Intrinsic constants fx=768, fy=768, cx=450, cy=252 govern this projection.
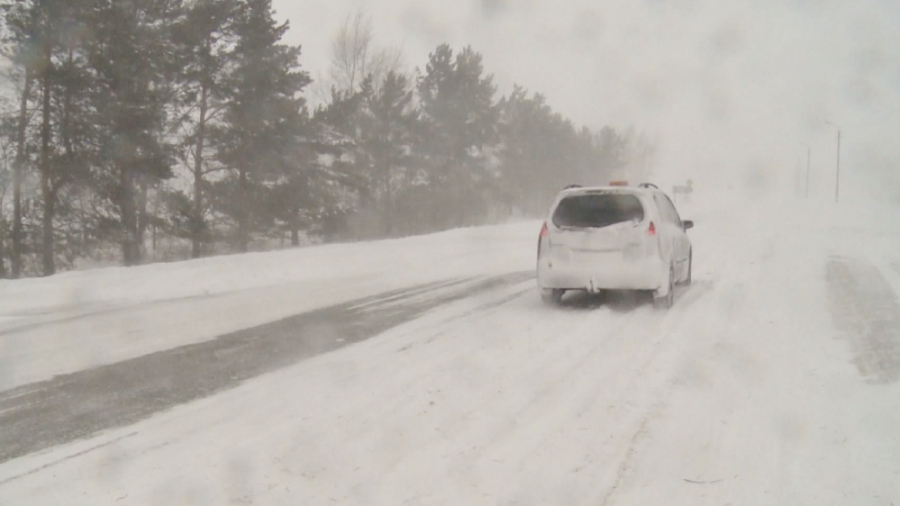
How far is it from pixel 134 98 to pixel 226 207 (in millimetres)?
7055

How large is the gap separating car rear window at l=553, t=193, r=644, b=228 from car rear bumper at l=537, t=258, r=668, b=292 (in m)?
0.58

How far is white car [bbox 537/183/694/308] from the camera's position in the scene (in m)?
10.0

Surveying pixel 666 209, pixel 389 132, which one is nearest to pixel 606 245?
pixel 666 209

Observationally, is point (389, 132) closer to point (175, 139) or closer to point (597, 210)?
point (175, 139)

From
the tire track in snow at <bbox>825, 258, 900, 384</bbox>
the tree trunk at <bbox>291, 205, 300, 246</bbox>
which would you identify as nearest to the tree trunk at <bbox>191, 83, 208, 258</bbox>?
the tree trunk at <bbox>291, 205, 300, 246</bbox>

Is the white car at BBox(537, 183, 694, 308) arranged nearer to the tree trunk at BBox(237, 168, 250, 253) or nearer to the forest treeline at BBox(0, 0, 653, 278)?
the forest treeline at BBox(0, 0, 653, 278)

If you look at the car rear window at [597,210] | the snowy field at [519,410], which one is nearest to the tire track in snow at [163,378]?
the snowy field at [519,410]

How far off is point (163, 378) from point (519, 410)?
339cm

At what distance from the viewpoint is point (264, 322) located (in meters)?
10.2

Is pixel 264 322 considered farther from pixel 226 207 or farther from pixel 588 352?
pixel 226 207

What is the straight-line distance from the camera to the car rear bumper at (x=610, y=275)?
9.94 meters

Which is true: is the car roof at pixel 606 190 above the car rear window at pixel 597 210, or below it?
above

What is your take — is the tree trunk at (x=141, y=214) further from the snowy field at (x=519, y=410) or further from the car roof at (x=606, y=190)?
the car roof at (x=606, y=190)

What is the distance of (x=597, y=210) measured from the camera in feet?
34.4
